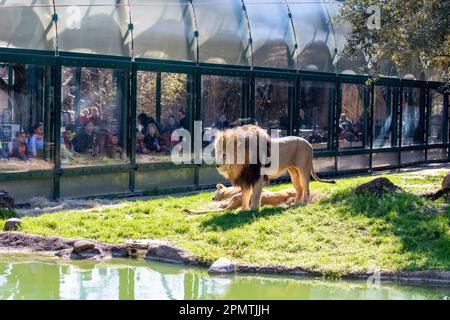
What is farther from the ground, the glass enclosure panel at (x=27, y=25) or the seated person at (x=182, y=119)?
the glass enclosure panel at (x=27, y=25)

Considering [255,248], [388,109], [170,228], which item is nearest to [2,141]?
[170,228]

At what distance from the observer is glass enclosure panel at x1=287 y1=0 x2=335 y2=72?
2017 cm

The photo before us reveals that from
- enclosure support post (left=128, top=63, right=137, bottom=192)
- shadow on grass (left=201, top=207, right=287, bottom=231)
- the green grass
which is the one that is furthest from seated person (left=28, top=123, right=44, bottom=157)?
shadow on grass (left=201, top=207, right=287, bottom=231)

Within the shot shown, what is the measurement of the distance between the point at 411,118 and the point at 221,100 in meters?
8.77

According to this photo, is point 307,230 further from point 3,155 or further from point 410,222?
point 3,155

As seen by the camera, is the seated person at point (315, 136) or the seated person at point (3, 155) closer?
the seated person at point (3, 155)

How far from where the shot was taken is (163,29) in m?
16.6

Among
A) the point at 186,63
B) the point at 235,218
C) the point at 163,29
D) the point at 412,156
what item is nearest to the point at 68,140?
the point at 163,29

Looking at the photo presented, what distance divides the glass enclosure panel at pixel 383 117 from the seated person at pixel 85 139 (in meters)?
9.68

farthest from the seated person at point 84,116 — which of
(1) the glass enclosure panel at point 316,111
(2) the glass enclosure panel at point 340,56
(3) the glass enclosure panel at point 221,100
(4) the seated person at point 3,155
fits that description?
(2) the glass enclosure panel at point 340,56

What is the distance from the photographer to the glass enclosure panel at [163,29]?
16125 millimetres

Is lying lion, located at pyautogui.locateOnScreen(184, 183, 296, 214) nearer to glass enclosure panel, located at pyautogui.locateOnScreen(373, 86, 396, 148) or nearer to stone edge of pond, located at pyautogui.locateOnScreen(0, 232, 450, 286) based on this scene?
stone edge of pond, located at pyautogui.locateOnScreen(0, 232, 450, 286)

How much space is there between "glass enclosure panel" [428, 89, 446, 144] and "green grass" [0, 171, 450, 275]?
13.8 meters

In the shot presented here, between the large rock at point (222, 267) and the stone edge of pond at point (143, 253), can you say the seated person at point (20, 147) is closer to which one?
the stone edge of pond at point (143, 253)
